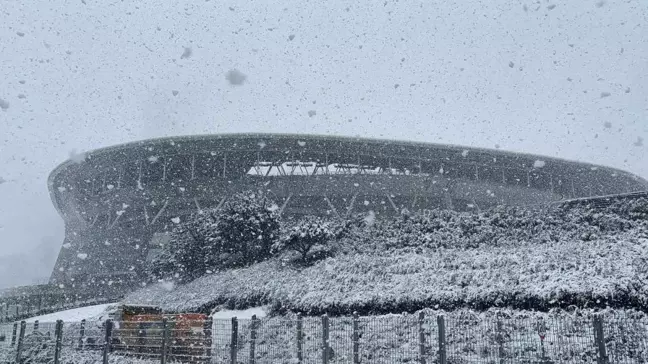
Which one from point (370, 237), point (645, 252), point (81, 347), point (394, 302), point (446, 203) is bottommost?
point (81, 347)

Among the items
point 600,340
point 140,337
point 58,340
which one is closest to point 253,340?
point 140,337

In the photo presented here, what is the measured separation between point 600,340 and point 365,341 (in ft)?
13.6

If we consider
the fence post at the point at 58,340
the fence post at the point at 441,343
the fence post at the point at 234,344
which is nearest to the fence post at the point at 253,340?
the fence post at the point at 234,344

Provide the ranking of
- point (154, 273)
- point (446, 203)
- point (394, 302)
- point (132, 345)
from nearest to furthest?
point (132, 345)
point (394, 302)
point (154, 273)
point (446, 203)

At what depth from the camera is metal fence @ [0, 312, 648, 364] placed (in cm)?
849

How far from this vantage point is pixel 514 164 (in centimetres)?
5741

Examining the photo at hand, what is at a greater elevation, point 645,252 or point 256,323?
point 645,252

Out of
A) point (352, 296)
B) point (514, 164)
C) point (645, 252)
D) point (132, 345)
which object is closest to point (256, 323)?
point (132, 345)

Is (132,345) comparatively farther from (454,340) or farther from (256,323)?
(454,340)

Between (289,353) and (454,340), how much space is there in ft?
10.1

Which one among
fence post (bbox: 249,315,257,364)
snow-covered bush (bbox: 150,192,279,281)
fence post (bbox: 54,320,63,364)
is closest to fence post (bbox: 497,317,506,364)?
fence post (bbox: 249,315,257,364)

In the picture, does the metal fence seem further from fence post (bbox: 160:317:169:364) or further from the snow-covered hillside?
the snow-covered hillside

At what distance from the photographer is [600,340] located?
24.3ft

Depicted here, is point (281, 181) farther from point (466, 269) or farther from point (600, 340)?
point (600, 340)
